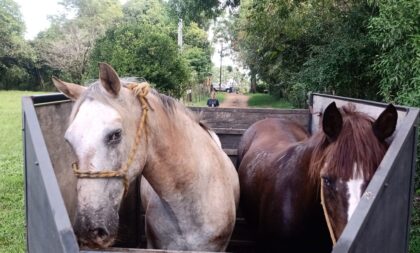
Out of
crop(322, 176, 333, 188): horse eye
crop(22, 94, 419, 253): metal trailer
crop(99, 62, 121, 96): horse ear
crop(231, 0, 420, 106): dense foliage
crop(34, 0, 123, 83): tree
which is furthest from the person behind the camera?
crop(34, 0, 123, 83): tree

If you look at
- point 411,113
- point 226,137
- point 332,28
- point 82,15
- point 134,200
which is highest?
point 82,15

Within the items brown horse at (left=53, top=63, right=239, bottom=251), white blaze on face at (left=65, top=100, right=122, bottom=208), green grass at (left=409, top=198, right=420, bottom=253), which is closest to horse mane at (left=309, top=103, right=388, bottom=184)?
brown horse at (left=53, top=63, right=239, bottom=251)

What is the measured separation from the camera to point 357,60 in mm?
8836

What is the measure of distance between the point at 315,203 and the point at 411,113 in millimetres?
692

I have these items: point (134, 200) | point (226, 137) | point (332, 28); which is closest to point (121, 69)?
point (332, 28)

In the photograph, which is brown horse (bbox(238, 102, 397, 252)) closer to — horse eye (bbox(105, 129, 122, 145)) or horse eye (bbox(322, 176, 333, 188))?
horse eye (bbox(322, 176, 333, 188))

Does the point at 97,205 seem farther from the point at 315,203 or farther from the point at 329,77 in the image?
the point at 329,77

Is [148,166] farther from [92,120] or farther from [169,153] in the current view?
[92,120]

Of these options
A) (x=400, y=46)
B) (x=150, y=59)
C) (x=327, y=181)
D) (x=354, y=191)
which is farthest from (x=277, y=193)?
(x=150, y=59)

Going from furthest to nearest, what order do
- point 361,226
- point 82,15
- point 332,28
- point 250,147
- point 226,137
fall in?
point 82,15 → point 332,28 → point 226,137 → point 250,147 → point 361,226

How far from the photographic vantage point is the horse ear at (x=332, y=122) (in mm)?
2086

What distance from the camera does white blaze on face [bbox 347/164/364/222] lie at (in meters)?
1.87

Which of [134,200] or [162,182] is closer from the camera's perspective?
[162,182]

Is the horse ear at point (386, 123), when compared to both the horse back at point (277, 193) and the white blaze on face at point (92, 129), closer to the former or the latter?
the horse back at point (277, 193)
